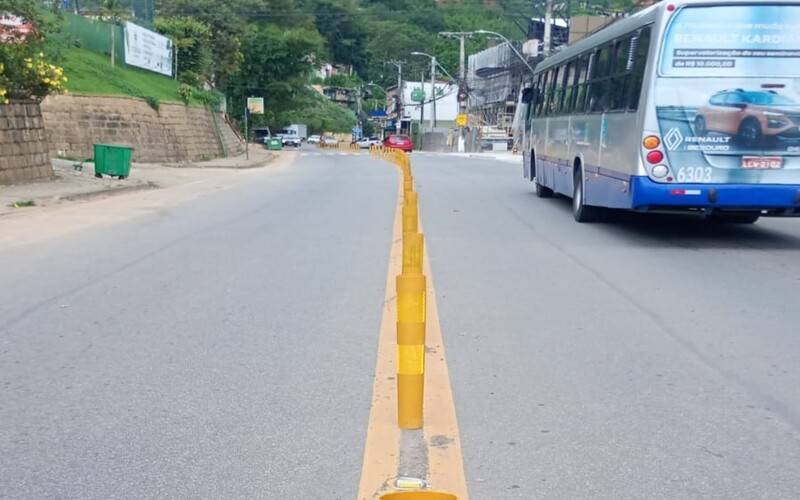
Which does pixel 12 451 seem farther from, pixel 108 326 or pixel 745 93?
pixel 745 93

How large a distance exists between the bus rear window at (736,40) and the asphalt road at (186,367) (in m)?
4.68

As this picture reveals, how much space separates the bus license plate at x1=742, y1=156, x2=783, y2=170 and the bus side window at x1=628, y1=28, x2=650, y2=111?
5.20ft

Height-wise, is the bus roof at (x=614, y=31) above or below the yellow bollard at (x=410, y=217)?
above

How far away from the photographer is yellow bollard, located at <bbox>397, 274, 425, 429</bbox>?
4164 millimetres

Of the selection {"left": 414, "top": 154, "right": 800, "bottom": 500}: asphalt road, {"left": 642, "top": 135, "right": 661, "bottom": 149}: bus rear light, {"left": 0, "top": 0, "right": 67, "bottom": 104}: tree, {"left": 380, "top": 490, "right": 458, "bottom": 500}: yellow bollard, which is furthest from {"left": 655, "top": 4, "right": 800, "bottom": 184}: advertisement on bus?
{"left": 0, "top": 0, "right": 67, "bottom": 104}: tree

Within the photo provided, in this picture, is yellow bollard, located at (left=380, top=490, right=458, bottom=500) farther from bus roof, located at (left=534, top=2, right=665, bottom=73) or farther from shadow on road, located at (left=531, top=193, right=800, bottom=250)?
shadow on road, located at (left=531, top=193, right=800, bottom=250)

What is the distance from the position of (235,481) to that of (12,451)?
126 centimetres

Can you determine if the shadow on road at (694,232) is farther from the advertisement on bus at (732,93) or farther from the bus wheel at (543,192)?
the bus wheel at (543,192)

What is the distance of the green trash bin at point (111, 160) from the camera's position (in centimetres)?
2344

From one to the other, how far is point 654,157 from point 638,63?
1423 millimetres

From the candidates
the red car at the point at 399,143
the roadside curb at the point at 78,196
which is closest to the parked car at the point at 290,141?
the red car at the point at 399,143

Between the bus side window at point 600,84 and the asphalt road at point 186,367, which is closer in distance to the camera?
the asphalt road at point 186,367

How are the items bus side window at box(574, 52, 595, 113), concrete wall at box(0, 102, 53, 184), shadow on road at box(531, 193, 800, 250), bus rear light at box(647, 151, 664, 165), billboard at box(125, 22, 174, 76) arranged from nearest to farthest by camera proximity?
bus rear light at box(647, 151, 664, 165) < shadow on road at box(531, 193, 800, 250) < bus side window at box(574, 52, 595, 113) < concrete wall at box(0, 102, 53, 184) < billboard at box(125, 22, 174, 76)

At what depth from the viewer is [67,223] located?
14531 mm
